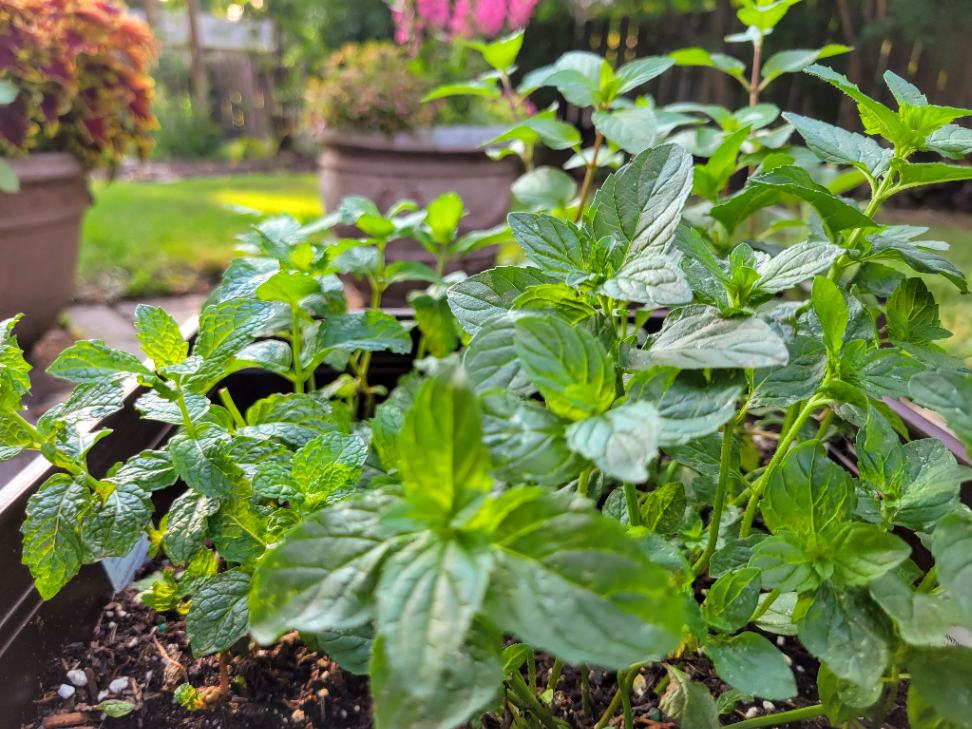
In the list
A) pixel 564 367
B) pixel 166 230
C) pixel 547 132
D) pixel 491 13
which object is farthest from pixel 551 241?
pixel 166 230

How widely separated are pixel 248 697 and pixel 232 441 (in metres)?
0.27

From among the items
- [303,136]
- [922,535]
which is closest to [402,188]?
[922,535]

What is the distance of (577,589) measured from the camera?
37cm

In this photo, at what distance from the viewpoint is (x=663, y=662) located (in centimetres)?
69

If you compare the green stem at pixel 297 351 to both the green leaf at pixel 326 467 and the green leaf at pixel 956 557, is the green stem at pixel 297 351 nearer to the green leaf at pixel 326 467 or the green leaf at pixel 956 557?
the green leaf at pixel 326 467

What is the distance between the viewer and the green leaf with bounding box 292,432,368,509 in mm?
559

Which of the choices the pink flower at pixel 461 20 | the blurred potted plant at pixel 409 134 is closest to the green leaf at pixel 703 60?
the blurred potted plant at pixel 409 134

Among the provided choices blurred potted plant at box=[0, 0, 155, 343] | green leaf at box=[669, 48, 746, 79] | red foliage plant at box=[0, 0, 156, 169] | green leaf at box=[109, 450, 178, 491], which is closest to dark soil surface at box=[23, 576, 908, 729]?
green leaf at box=[109, 450, 178, 491]

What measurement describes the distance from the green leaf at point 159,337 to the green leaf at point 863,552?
56 centimetres

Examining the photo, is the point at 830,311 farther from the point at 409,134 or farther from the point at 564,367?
the point at 409,134

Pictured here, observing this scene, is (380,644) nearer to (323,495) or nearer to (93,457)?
(323,495)

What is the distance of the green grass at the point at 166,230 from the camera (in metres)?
2.67

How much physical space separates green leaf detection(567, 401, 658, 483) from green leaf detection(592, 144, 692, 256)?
7.3 inches

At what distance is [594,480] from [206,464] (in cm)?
33
